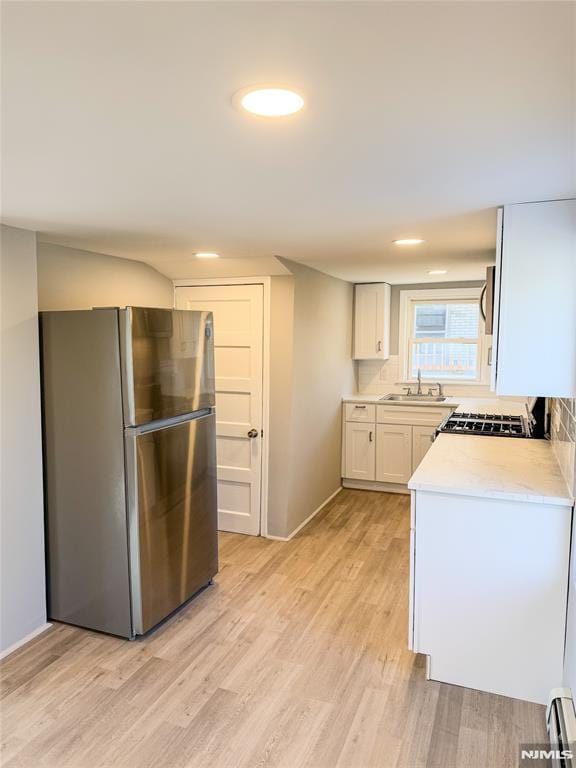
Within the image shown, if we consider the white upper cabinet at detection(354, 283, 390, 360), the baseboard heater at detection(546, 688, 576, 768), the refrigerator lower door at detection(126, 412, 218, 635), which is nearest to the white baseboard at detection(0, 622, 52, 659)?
the refrigerator lower door at detection(126, 412, 218, 635)

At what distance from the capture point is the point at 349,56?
0.98 m

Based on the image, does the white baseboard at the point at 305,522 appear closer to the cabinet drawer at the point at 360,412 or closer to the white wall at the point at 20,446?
the cabinet drawer at the point at 360,412

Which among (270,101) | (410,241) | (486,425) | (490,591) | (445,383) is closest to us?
(270,101)

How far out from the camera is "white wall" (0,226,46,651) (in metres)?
2.56

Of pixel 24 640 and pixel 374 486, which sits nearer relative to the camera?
pixel 24 640

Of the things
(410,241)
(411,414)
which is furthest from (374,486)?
(410,241)

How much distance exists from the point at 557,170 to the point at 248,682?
2431 millimetres

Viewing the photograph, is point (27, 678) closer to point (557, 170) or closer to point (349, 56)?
point (349, 56)

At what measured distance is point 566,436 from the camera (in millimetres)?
2455

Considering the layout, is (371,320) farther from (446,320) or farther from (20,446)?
(20,446)

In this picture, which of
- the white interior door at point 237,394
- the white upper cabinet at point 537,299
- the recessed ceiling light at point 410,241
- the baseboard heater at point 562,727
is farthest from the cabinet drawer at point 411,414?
the baseboard heater at point 562,727

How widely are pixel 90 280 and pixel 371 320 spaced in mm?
2981

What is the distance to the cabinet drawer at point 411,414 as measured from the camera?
16.3 feet

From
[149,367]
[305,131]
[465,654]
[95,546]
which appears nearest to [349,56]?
[305,131]
